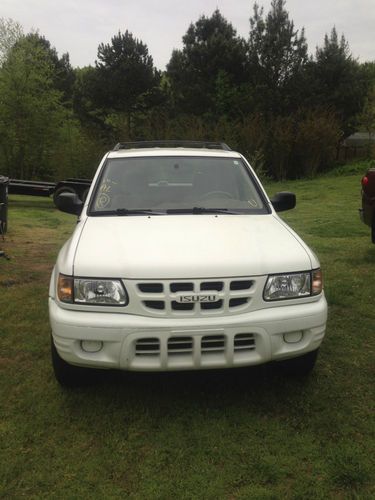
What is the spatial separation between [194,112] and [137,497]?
35.0 m

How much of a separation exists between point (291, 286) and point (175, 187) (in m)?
1.60

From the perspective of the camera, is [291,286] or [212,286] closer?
[212,286]

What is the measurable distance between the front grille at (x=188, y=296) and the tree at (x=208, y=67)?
33.0m

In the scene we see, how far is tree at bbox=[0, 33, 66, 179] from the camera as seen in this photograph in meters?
21.5

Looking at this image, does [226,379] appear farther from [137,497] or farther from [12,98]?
[12,98]

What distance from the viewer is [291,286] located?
293 cm

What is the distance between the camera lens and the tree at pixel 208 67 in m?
34.9

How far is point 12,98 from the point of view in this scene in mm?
21438

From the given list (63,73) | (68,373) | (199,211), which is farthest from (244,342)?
(63,73)

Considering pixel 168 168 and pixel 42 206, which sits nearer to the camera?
pixel 168 168

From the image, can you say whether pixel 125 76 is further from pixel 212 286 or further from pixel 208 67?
pixel 212 286

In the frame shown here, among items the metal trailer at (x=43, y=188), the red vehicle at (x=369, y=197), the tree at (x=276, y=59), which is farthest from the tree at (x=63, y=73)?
the red vehicle at (x=369, y=197)

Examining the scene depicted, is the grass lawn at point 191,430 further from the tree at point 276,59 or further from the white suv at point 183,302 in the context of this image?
the tree at point 276,59

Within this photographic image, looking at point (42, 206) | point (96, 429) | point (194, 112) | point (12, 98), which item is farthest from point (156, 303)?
point (194, 112)
